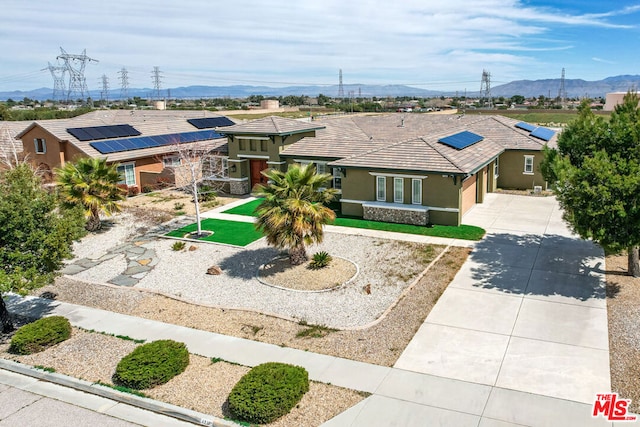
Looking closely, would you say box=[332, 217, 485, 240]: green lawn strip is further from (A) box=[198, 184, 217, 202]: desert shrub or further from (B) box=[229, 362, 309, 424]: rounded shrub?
(B) box=[229, 362, 309, 424]: rounded shrub

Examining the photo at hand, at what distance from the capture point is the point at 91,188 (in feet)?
81.9

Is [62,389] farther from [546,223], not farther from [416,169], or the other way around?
[546,223]

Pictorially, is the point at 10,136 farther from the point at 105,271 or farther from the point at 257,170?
the point at 105,271

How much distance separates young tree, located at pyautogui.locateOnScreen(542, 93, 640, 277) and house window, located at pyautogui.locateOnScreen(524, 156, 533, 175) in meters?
15.4

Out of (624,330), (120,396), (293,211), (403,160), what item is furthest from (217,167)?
(624,330)

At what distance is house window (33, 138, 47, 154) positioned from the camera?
34.8 m

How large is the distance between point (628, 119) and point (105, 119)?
126ft

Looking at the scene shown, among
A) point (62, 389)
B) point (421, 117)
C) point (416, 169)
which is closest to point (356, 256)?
point (416, 169)

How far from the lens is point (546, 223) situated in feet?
82.3

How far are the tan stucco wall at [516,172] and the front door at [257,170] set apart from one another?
15094 millimetres

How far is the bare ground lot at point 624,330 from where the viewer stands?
11625 millimetres

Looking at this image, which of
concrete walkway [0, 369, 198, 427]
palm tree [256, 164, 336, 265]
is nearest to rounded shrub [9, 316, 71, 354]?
concrete walkway [0, 369, 198, 427]

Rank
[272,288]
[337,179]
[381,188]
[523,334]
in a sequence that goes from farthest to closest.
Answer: [337,179], [381,188], [272,288], [523,334]

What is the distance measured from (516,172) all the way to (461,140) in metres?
5.74
